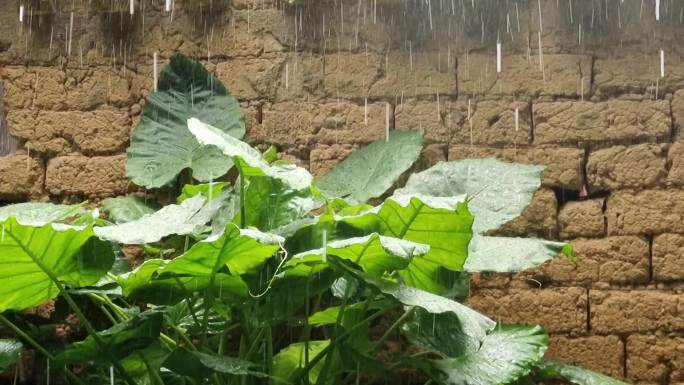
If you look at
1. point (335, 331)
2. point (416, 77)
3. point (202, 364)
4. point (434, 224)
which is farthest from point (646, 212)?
point (202, 364)

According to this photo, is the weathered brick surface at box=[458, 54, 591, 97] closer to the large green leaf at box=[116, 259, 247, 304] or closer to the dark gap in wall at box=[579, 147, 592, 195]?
the dark gap in wall at box=[579, 147, 592, 195]

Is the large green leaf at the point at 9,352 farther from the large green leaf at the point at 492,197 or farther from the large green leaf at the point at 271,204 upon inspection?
the large green leaf at the point at 492,197

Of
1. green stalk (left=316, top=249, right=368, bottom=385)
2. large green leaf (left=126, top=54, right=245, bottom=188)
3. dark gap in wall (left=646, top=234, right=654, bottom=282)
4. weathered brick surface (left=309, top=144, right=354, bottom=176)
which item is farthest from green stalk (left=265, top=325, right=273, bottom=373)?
dark gap in wall (left=646, top=234, right=654, bottom=282)

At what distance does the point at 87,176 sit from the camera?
9.45 ft

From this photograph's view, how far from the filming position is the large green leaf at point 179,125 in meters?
2.69

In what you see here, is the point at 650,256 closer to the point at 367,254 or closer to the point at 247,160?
the point at 367,254

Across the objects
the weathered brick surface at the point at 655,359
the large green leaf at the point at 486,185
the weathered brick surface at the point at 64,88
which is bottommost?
the weathered brick surface at the point at 655,359

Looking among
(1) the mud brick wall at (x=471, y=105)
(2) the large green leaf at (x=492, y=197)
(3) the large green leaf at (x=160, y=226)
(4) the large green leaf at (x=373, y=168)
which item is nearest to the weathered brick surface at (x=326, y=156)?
(1) the mud brick wall at (x=471, y=105)

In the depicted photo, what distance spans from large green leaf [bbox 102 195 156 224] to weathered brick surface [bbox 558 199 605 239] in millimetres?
1362

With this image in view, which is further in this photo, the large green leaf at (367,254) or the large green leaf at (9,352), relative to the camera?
the large green leaf at (9,352)

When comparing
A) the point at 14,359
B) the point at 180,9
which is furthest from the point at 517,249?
the point at 180,9

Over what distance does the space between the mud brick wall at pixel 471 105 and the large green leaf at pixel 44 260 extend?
2.97 ft

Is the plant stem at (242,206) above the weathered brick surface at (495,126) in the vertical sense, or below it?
below

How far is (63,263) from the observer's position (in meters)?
1.89
